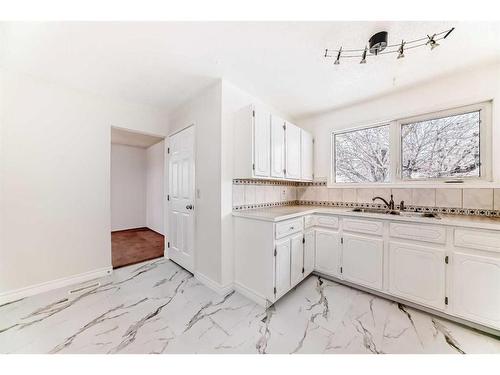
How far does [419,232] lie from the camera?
66.1 inches

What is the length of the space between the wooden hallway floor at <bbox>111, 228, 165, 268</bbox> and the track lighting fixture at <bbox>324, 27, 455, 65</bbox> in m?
3.49

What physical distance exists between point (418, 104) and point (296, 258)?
89.2 inches

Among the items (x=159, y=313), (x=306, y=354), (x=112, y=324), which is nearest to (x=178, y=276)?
(x=159, y=313)

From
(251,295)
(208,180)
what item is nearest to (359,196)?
(251,295)

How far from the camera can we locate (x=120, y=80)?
1.98m

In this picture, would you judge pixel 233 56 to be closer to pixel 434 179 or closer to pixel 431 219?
pixel 431 219

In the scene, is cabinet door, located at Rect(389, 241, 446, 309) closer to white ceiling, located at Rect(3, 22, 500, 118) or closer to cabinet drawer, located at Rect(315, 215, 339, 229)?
cabinet drawer, located at Rect(315, 215, 339, 229)

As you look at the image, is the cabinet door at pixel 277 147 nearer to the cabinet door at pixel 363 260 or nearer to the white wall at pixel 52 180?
the cabinet door at pixel 363 260

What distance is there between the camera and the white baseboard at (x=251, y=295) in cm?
176

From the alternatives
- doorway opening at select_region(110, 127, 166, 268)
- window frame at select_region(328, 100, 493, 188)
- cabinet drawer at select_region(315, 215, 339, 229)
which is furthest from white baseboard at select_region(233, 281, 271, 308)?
doorway opening at select_region(110, 127, 166, 268)

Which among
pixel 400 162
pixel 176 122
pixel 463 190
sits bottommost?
pixel 463 190

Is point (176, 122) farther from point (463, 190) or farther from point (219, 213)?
point (463, 190)

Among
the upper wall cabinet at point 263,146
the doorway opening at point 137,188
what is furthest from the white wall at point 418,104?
the doorway opening at point 137,188
